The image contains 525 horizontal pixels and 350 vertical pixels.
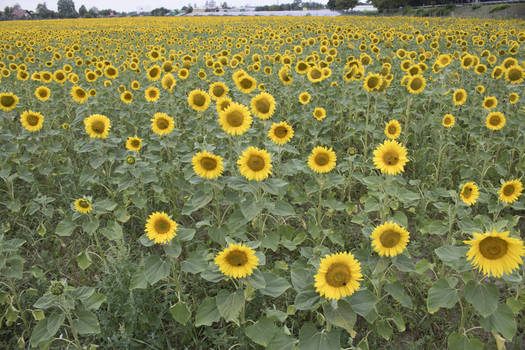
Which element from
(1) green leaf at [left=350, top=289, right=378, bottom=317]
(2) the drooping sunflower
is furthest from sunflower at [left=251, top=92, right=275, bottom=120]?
(2) the drooping sunflower

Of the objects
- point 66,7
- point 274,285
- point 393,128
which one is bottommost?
point 274,285

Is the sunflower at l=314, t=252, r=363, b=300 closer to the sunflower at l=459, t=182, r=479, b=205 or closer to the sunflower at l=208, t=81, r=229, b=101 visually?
the sunflower at l=459, t=182, r=479, b=205

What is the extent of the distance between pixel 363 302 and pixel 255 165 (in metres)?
1.24

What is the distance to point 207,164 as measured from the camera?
269cm

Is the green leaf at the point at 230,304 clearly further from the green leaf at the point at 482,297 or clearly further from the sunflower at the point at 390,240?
the green leaf at the point at 482,297

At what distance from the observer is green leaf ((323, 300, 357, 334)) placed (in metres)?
1.71

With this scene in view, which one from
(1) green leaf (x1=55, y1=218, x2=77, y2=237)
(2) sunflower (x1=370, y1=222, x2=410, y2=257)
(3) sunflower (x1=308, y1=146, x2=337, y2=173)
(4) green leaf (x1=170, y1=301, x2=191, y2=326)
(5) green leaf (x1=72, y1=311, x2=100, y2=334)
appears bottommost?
(4) green leaf (x1=170, y1=301, x2=191, y2=326)

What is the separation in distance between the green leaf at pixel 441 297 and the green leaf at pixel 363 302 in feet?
1.62

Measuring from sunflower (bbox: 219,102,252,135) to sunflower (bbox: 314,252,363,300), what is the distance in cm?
176

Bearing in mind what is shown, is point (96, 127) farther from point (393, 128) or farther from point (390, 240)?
point (393, 128)

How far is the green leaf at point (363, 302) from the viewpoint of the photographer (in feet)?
5.90

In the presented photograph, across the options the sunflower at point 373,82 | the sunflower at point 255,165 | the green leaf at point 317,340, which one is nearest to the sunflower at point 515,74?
the sunflower at point 373,82

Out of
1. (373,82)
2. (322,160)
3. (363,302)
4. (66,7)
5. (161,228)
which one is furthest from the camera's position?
(66,7)

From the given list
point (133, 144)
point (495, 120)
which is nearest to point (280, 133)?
point (133, 144)
